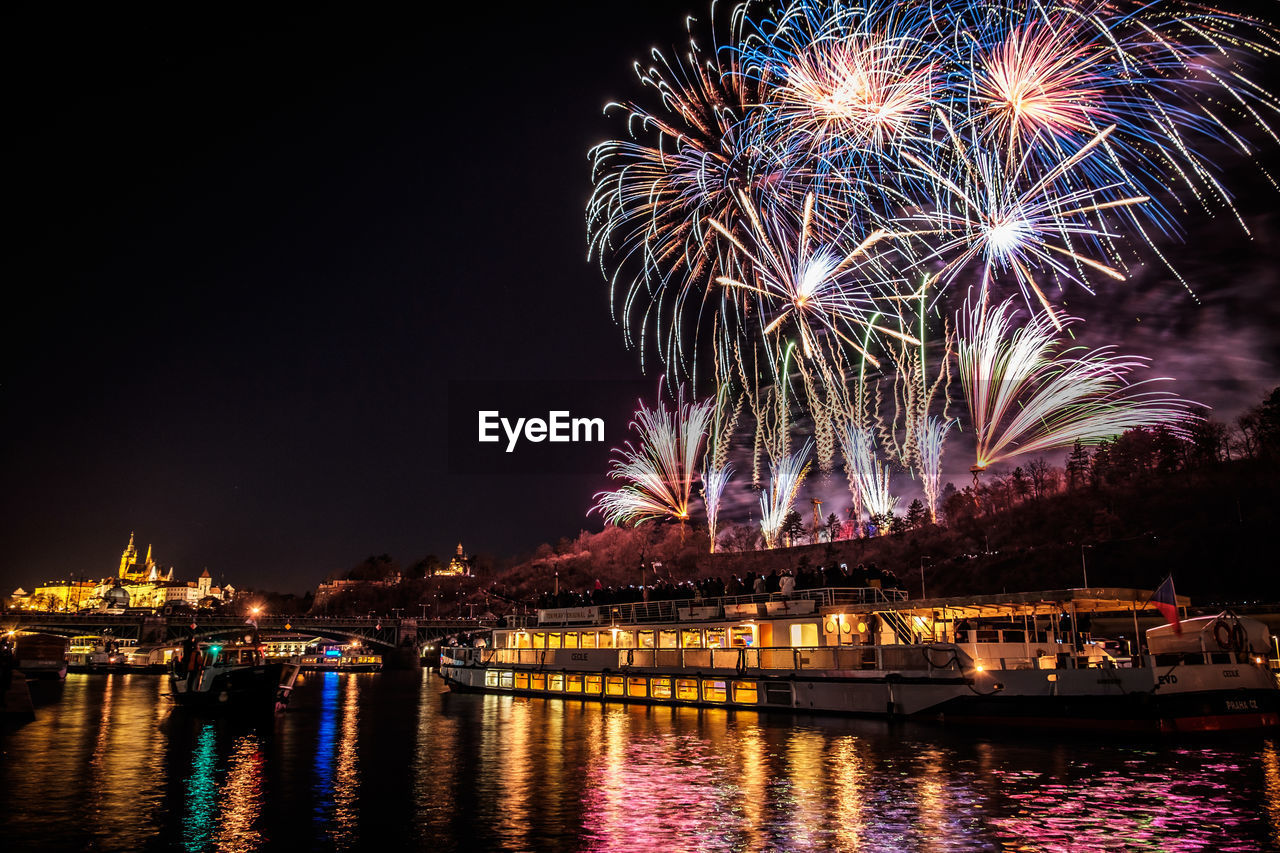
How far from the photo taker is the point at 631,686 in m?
68.5

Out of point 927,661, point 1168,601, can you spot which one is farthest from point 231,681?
point 1168,601

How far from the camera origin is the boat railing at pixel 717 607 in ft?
185

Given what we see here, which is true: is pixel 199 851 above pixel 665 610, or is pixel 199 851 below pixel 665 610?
below

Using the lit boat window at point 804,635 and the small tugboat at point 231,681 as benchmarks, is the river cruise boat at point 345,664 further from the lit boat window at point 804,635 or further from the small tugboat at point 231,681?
the lit boat window at point 804,635

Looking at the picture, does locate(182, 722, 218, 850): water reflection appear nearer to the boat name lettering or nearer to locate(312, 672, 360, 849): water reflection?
locate(312, 672, 360, 849): water reflection

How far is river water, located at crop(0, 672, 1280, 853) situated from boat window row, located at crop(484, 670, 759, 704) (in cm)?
1000

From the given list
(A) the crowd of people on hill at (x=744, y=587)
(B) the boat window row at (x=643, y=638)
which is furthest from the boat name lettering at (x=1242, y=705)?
(B) the boat window row at (x=643, y=638)

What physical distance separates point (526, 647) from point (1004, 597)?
4743 cm

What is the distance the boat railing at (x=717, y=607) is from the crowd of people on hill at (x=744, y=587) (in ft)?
1.57

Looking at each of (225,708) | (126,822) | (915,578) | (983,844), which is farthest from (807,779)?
(915,578)

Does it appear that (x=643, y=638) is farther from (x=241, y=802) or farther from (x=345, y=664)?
(x=345, y=664)

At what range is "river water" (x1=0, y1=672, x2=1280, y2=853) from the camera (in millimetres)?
23203

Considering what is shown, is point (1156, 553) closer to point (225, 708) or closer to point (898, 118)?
point (898, 118)

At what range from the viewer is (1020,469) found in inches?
7613
